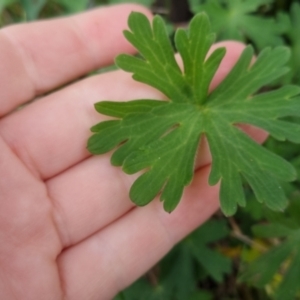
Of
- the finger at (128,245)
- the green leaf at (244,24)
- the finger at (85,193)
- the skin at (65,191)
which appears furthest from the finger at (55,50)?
the finger at (128,245)

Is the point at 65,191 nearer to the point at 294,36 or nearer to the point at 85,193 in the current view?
the point at 85,193

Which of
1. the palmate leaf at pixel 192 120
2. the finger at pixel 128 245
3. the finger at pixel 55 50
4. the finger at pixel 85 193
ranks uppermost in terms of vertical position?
the finger at pixel 55 50

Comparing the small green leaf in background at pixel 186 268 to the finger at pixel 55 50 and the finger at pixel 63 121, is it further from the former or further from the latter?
the finger at pixel 55 50

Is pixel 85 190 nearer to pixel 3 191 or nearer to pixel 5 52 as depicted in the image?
pixel 3 191

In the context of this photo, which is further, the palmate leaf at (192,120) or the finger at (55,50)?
the finger at (55,50)

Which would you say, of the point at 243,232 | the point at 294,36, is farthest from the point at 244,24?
the point at 243,232

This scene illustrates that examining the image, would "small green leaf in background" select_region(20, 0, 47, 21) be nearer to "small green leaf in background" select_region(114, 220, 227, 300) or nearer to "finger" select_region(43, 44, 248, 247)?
"finger" select_region(43, 44, 248, 247)
